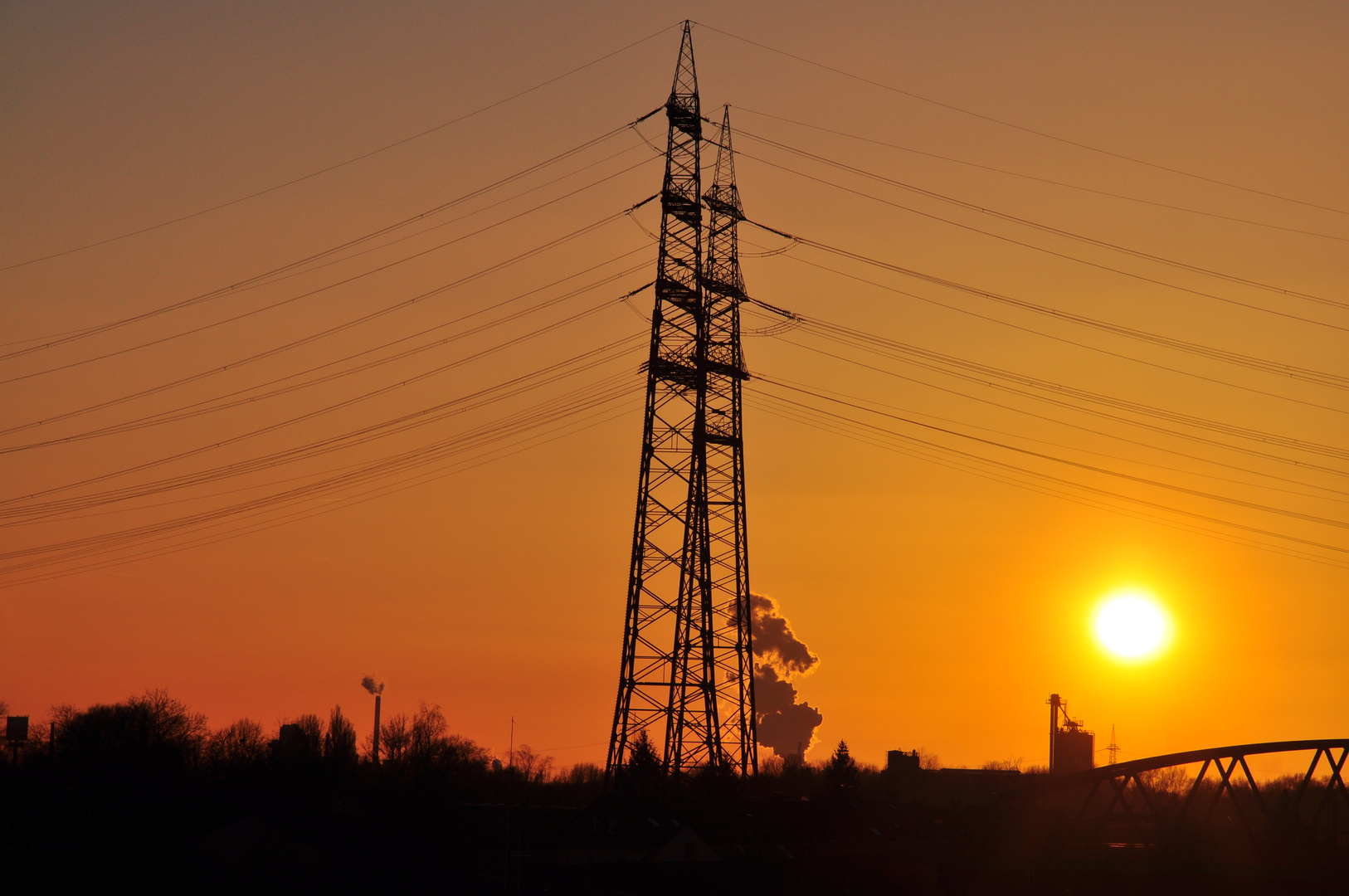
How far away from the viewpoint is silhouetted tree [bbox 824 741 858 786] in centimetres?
10988

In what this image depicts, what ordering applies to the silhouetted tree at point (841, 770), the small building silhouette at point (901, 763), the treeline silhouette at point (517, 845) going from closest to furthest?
the treeline silhouette at point (517, 845) < the silhouetted tree at point (841, 770) < the small building silhouette at point (901, 763)

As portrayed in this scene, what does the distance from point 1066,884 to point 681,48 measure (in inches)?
1860

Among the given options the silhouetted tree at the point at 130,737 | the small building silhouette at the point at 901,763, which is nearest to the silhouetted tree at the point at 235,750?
the silhouetted tree at the point at 130,737

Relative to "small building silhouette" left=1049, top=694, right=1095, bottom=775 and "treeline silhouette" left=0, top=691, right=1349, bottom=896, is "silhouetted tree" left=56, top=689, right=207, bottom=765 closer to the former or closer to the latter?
"treeline silhouette" left=0, top=691, right=1349, bottom=896

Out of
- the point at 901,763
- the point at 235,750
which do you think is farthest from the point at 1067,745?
the point at 235,750

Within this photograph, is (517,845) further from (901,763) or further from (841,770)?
(901,763)

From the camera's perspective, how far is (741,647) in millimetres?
60156

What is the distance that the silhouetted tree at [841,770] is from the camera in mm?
109875

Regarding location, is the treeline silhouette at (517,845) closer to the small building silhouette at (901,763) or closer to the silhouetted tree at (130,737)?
the silhouetted tree at (130,737)

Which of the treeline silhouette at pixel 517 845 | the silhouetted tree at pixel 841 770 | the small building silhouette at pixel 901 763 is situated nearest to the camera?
the treeline silhouette at pixel 517 845

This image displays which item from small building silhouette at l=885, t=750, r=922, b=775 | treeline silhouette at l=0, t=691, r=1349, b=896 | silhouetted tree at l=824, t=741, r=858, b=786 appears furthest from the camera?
small building silhouette at l=885, t=750, r=922, b=775

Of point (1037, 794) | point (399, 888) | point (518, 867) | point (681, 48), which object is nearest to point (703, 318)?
point (681, 48)

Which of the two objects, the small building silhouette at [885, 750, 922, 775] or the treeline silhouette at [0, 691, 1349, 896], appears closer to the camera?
the treeline silhouette at [0, 691, 1349, 896]

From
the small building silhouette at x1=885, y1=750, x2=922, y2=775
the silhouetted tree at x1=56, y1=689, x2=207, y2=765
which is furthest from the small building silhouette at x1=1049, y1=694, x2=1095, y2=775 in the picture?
the silhouetted tree at x1=56, y1=689, x2=207, y2=765
